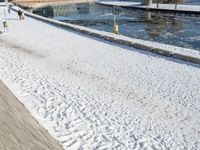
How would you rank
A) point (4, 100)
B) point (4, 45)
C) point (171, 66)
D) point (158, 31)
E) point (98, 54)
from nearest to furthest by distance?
1. point (4, 100)
2. point (171, 66)
3. point (98, 54)
4. point (4, 45)
5. point (158, 31)

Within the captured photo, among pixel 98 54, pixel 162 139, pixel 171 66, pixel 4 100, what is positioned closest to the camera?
pixel 162 139

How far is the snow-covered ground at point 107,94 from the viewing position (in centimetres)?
938

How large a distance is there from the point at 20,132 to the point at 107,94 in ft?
18.3

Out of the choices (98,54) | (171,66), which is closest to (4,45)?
(98,54)

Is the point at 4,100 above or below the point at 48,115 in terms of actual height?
above

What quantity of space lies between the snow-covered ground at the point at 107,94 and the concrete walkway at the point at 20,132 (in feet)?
2.16

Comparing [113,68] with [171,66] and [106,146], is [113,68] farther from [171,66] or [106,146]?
[106,146]

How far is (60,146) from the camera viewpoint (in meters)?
8.36

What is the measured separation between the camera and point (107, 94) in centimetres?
1292

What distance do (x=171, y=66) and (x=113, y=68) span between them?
316 centimetres

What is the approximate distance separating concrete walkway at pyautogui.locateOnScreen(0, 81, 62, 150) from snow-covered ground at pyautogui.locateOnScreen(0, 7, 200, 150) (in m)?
0.66

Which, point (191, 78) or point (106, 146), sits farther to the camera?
point (191, 78)

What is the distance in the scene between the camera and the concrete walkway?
7.17m

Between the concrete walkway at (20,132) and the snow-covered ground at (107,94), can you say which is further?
the snow-covered ground at (107,94)
